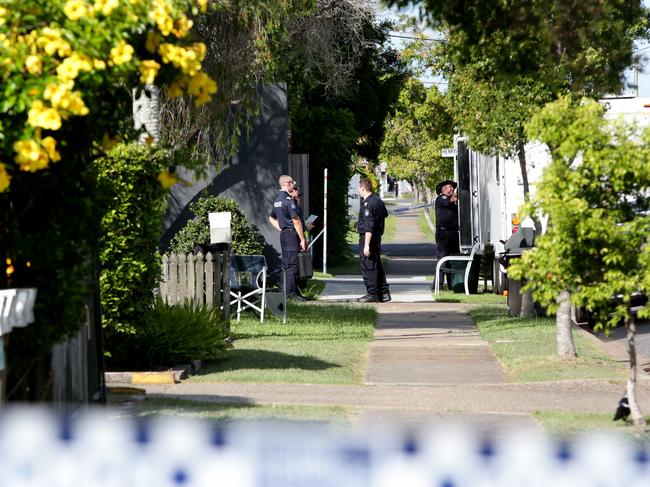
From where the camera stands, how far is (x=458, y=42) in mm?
11133

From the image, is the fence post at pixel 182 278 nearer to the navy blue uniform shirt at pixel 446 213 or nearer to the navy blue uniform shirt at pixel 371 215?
the navy blue uniform shirt at pixel 371 215

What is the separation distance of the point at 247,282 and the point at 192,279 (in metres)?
2.88

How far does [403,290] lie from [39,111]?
56.1 ft

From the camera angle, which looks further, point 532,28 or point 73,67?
point 532,28

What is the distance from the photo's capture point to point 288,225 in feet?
59.6

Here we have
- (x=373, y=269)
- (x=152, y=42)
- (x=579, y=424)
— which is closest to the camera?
(x=152, y=42)

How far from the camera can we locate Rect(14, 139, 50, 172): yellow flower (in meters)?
5.89

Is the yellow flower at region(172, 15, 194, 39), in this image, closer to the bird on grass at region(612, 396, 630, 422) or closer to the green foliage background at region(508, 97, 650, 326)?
the green foliage background at region(508, 97, 650, 326)

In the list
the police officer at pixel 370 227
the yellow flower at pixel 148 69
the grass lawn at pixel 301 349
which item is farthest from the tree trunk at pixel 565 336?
the yellow flower at pixel 148 69

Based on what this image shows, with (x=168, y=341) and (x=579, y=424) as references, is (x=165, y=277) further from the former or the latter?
(x=579, y=424)

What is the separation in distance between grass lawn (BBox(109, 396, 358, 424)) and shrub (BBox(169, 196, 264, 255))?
9.71 metres

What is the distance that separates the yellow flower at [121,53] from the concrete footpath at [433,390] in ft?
11.1

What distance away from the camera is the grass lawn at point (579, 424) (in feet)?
26.4

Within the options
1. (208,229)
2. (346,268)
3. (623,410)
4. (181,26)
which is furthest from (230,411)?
(346,268)
